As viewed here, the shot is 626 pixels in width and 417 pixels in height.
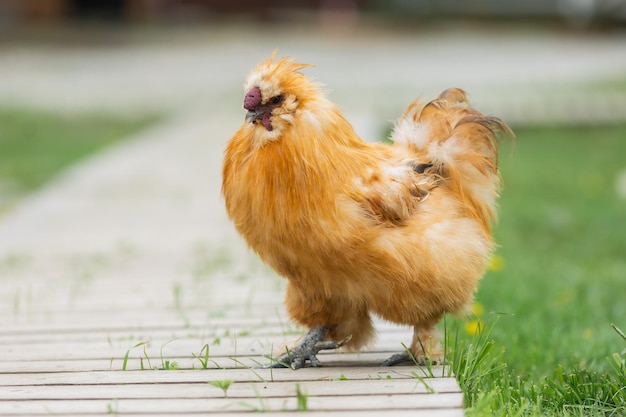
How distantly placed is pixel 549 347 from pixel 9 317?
2.89 m

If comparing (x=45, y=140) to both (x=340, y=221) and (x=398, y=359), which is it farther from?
(x=340, y=221)

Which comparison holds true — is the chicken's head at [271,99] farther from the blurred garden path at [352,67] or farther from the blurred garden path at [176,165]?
the blurred garden path at [352,67]

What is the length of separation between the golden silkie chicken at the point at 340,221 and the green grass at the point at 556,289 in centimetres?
37

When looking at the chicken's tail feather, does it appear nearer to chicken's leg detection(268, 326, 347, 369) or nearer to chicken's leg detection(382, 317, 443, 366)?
chicken's leg detection(382, 317, 443, 366)

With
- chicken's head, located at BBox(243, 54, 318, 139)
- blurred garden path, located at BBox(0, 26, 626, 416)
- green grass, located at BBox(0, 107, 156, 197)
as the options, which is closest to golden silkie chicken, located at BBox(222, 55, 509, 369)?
chicken's head, located at BBox(243, 54, 318, 139)

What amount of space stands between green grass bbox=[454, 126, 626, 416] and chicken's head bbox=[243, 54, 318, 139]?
46.7 inches

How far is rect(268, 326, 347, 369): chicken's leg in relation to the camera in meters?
3.91

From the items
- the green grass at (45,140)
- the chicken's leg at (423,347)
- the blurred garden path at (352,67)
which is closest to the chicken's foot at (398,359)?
the chicken's leg at (423,347)

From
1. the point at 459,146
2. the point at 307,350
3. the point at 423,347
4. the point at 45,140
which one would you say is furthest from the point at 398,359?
the point at 45,140

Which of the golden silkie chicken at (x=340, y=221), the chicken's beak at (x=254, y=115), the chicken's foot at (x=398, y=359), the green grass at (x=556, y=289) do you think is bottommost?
the green grass at (x=556, y=289)

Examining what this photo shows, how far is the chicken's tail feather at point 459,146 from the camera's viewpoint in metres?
4.10

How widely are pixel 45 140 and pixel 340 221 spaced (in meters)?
11.4

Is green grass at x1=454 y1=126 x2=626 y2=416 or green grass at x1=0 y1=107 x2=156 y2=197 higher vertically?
green grass at x1=0 y1=107 x2=156 y2=197

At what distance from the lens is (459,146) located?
4156 millimetres
